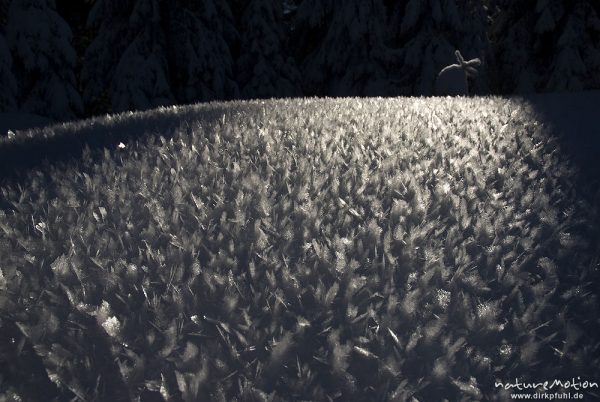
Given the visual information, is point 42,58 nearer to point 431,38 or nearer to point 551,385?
point 431,38

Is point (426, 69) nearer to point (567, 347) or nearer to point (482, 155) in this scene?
point (482, 155)

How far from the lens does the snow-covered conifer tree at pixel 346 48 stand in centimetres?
1908

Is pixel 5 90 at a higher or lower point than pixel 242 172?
lower

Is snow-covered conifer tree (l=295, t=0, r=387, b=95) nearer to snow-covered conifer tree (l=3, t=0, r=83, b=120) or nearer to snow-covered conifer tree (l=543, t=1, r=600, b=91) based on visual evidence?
snow-covered conifer tree (l=543, t=1, r=600, b=91)

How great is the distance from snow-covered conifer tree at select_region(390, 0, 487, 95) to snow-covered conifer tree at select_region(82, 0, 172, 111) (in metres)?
7.41

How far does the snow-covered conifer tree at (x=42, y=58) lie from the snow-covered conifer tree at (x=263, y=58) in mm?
5111

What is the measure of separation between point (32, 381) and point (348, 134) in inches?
132

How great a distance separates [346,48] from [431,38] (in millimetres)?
2651

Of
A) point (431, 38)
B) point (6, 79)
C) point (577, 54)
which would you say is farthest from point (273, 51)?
point (577, 54)

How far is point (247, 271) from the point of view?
8.61 feet

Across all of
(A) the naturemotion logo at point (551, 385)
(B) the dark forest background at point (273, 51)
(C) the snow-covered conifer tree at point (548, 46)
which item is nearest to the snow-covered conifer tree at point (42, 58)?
(B) the dark forest background at point (273, 51)

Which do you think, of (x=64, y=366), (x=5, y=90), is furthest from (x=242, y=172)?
(x=5, y=90)

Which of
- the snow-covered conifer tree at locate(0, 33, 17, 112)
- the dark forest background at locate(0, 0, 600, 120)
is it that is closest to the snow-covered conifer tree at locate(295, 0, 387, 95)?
the dark forest background at locate(0, 0, 600, 120)

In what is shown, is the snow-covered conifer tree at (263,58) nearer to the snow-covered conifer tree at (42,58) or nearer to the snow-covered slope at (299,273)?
the snow-covered conifer tree at (42,58)
